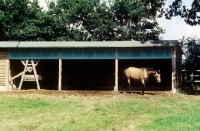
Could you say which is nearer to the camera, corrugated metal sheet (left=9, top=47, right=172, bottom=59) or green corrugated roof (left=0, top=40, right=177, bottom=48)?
green corrugated roof (left=0, top=40, right=177, bottom=48)

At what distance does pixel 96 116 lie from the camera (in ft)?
45.8

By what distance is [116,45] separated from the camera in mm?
25609

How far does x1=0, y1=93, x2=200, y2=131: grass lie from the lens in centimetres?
1154

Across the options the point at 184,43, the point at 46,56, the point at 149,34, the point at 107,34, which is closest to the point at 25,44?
the point at 46,56

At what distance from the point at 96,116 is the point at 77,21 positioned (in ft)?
140

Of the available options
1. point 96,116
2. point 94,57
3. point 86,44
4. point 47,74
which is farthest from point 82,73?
point 96,116

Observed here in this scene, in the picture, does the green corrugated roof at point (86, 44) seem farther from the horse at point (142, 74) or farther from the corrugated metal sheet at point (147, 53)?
the horse at point (142, 74)

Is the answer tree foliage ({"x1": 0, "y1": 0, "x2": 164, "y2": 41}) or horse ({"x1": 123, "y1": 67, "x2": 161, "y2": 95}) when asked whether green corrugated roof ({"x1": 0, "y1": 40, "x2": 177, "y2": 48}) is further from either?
tree foliage ({"x1": 0, "y1": 0, "x2": 164, "y2": 41})

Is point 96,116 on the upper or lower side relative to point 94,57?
lower

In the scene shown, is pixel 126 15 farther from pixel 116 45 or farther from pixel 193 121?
pixel 193 121

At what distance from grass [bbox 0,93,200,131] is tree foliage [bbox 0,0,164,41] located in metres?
30.1

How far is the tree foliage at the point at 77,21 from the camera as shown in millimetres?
47531

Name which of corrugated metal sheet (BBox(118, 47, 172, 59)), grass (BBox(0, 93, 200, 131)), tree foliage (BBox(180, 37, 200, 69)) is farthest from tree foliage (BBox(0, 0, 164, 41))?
grass (BBox(0, 93, 200, 131))

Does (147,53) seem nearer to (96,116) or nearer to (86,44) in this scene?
(86,44)
